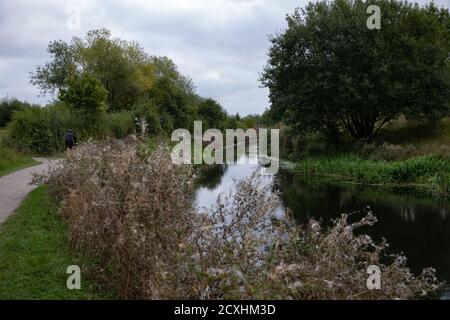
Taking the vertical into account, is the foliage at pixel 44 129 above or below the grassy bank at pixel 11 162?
above

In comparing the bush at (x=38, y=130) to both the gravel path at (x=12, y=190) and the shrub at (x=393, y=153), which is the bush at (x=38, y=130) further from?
the shrub at (x=393, y=153)

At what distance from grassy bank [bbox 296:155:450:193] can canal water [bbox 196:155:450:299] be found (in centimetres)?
120

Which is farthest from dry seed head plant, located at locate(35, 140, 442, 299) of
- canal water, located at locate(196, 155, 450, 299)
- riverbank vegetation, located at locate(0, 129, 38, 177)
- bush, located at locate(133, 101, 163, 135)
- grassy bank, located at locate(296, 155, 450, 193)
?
bush, located at locate(133, 101, 163, 135)

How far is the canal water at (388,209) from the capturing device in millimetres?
10430

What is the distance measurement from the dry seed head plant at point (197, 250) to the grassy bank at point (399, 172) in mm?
14585

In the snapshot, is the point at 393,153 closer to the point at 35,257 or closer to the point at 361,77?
the point at 361,77

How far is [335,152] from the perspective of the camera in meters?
30.3

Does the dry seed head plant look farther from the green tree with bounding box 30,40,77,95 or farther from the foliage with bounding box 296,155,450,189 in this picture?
the green tree with bounding box 30,40,77,95

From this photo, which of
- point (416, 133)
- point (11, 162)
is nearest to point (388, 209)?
point (416, 133)

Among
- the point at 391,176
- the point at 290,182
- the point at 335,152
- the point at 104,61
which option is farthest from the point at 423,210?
the point at 104,61

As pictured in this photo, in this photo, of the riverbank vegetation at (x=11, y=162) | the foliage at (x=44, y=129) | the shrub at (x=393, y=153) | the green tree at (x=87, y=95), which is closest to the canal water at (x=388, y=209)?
the shrub at (x=393, y=153)

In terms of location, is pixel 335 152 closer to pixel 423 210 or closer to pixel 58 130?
pixel 423 210

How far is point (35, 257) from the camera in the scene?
7.84m

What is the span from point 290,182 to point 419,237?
40.8ft
